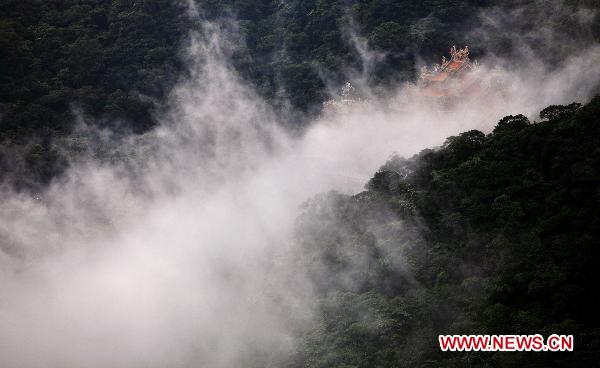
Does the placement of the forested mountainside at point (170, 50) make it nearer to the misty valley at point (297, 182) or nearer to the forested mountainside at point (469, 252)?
the misty valley at point (297, 182)

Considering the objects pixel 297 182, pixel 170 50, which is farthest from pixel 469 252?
pixel 170 50

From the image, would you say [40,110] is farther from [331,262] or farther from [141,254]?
[331,262]

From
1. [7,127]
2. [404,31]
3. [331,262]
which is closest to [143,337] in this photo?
[331,262]

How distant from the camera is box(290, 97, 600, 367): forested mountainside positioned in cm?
1923

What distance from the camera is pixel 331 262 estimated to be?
1163 inches

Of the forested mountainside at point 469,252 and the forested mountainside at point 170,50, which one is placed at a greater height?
the forested mountainside at point 170,50

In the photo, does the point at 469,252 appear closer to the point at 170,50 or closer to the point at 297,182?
the point at 297,182

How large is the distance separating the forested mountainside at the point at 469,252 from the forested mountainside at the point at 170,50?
15.4 m

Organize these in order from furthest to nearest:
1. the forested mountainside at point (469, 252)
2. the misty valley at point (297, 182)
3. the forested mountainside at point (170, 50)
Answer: the forested mountainside at point (170, 50), the misty valley at point (297, 182), the forested mountainside at point (469, 252)

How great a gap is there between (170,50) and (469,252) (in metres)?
33.7

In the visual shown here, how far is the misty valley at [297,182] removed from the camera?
75.6 ft

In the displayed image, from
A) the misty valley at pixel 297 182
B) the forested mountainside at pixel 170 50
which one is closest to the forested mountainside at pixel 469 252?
the misty valley at pixel 297 182

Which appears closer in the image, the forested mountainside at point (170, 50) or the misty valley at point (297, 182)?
the misty valley at point (297, 182)

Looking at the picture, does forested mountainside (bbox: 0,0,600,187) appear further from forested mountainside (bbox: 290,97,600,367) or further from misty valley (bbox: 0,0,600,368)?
forested mountainside (bbox: 290,97,600,367)
